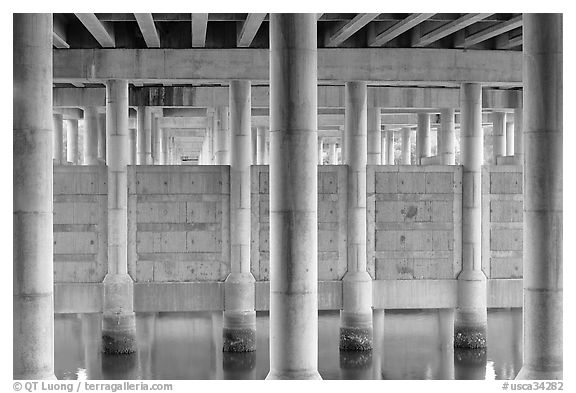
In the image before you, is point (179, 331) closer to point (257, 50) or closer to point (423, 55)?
point (257, 50)

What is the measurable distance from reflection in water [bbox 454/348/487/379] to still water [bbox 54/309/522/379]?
0.03 m

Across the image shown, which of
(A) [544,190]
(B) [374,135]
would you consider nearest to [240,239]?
(B) [374,135]

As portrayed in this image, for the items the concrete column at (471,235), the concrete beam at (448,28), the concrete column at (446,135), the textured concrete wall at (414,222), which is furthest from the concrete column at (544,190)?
the concrete column at (446,135)

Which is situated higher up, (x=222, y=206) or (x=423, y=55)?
(x=423, y=55)

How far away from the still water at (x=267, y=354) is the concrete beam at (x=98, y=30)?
385 inches

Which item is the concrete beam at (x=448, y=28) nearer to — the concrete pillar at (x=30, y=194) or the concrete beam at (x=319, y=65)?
the concrete beam at (x=319, y=65)

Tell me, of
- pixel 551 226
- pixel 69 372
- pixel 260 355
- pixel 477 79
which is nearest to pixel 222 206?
pixel 260 355

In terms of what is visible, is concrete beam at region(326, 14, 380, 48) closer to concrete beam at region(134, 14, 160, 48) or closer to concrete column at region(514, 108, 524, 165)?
concrete beam at region(134, 14, 160, 48)

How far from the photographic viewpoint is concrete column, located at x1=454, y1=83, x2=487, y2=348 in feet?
94.7

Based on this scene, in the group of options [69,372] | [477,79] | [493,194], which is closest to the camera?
[69,372]

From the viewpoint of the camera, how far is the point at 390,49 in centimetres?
2736

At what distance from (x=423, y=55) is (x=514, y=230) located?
7.20 meters

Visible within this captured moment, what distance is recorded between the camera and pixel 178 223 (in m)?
28.7

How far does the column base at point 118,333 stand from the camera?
27656mm
